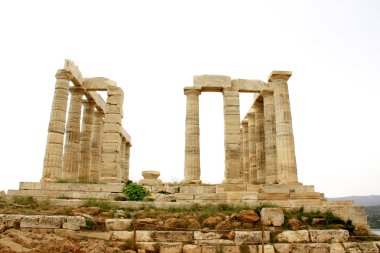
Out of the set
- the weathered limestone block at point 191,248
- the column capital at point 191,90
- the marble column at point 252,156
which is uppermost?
the column capital at point 191,90

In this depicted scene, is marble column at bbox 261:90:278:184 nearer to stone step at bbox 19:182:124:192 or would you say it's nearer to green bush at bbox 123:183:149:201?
green bush at bbox 123:183:149:201

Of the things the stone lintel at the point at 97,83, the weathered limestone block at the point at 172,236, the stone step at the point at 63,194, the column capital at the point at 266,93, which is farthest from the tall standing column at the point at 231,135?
the weathered limestone block at the point at 172,236

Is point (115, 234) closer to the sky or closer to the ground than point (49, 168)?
closer to the ground

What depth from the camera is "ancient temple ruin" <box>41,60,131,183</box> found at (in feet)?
70.4

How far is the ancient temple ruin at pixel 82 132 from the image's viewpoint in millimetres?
21469

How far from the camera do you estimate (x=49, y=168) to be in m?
20.8

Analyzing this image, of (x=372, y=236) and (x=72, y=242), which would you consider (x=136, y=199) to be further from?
(x=372, y=236)

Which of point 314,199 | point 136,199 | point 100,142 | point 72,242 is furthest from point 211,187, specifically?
point 100,142

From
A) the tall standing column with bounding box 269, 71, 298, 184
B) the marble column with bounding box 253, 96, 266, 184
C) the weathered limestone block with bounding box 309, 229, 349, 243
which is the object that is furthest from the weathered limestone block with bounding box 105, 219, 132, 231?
the marble column with bounding box 253, 96, 266, 184

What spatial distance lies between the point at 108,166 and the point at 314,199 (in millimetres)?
13056

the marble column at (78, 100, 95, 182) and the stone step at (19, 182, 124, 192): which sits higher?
the marble column at (78, 100, 95, 182)

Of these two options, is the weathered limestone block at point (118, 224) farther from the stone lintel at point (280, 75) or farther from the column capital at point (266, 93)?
the column capital at point (266, 93)

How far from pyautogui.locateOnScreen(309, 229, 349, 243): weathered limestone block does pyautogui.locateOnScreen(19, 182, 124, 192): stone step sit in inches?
425

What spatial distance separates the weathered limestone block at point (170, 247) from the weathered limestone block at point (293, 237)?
12.4 feet
